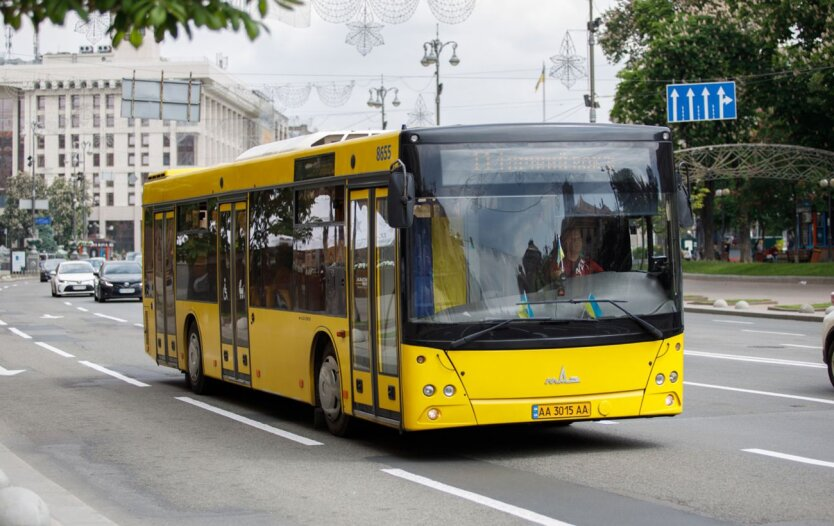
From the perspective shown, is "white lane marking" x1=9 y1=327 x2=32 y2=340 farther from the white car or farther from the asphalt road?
the white car

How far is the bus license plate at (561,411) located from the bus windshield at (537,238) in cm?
68

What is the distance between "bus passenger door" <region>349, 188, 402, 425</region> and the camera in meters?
11.0

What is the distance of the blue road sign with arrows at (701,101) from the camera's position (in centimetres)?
4025

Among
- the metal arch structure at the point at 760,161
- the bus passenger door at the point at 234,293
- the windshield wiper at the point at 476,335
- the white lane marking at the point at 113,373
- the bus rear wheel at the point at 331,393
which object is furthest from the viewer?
the metal arch structure at the point at 760,161

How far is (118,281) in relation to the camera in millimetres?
49094

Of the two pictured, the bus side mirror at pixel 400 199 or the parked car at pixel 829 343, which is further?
the parked car at pixel 829 343

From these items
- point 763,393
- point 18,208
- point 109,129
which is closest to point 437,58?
point 763,393

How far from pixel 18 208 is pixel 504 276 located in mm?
120766

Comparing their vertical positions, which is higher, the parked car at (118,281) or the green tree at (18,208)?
the green tree at (18,208)

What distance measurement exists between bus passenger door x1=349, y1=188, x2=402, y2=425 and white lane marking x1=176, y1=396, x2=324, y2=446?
77cm

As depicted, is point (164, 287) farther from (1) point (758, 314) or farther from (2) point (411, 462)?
(1) point (758, 314)

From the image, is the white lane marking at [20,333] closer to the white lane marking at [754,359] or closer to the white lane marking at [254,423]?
the white lane marking at [254,423]

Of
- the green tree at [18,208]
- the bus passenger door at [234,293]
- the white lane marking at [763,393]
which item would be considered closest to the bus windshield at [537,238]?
the white lane marking at [763,393]

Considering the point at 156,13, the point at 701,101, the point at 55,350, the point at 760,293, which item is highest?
the point at 701,101
